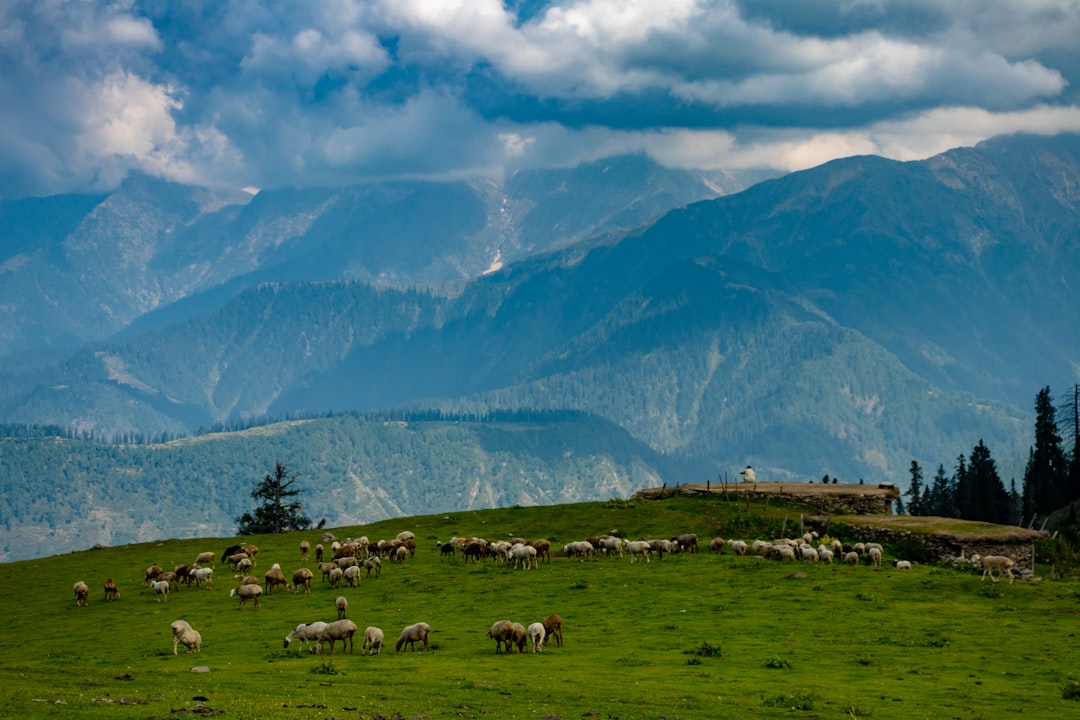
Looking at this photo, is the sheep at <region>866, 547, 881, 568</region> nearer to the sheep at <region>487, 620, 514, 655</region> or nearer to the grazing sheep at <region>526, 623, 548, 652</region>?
the grazing sheep at <region>526, 623, 548, 652</region>

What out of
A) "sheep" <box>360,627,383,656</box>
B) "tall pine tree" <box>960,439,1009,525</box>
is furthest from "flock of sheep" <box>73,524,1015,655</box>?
"tall pine tree" <box>960,439,1009,525</box>

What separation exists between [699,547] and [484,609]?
21.7 m

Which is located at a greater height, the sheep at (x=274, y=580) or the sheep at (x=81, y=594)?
the sheep at (x=274, y=580)

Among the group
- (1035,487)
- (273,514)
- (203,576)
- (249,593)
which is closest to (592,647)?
(249,593)

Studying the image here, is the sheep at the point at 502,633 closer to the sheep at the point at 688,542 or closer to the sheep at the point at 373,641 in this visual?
the sheep at the point at 373,641

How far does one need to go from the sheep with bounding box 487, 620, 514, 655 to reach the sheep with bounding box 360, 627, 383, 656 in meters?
4.17

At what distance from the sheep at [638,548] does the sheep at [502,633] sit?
23.5 metres

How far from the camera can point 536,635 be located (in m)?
47.0

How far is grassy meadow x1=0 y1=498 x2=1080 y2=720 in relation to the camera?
3600 centimetres

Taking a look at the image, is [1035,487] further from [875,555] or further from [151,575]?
[151,575]

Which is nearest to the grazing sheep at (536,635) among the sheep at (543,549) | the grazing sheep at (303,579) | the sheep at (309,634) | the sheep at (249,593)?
the sheep at (309,634)

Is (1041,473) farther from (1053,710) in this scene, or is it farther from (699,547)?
(1053,710)

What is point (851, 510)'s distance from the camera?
8688 cm

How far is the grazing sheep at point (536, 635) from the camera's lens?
46.8m
